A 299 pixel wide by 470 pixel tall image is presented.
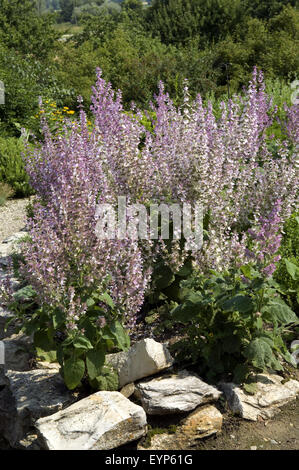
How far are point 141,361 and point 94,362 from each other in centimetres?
39

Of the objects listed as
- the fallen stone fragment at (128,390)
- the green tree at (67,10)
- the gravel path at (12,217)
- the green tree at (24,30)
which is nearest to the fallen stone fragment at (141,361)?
the fallen stone fragment at (128,390)

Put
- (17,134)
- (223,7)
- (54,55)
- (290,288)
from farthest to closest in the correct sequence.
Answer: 1. (223,7)
2. (54,55)
3. (17,134)
4. (290,288)

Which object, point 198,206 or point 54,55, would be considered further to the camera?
point 54,55

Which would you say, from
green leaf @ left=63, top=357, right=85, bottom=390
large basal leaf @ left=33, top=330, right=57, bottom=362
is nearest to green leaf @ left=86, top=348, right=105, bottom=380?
green leaf @ left=63, top=357, right=85, bottom=390

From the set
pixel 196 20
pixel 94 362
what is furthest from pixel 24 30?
pixel 94 362

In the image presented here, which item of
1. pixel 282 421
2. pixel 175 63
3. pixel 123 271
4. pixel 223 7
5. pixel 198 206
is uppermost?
pixel 223 7

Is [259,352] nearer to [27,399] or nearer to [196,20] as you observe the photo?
[27,399]

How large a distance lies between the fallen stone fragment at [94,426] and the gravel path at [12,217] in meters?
4.32

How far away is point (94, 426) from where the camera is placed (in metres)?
3.26

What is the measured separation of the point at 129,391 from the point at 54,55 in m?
18.1

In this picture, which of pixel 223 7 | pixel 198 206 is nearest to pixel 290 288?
pixel 198 206

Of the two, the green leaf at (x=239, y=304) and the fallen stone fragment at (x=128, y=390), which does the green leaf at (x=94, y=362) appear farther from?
the green leaf at (x=239, y=304)

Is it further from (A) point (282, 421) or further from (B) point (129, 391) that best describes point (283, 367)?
(B) point (129, 391)

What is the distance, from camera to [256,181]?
500 cm
